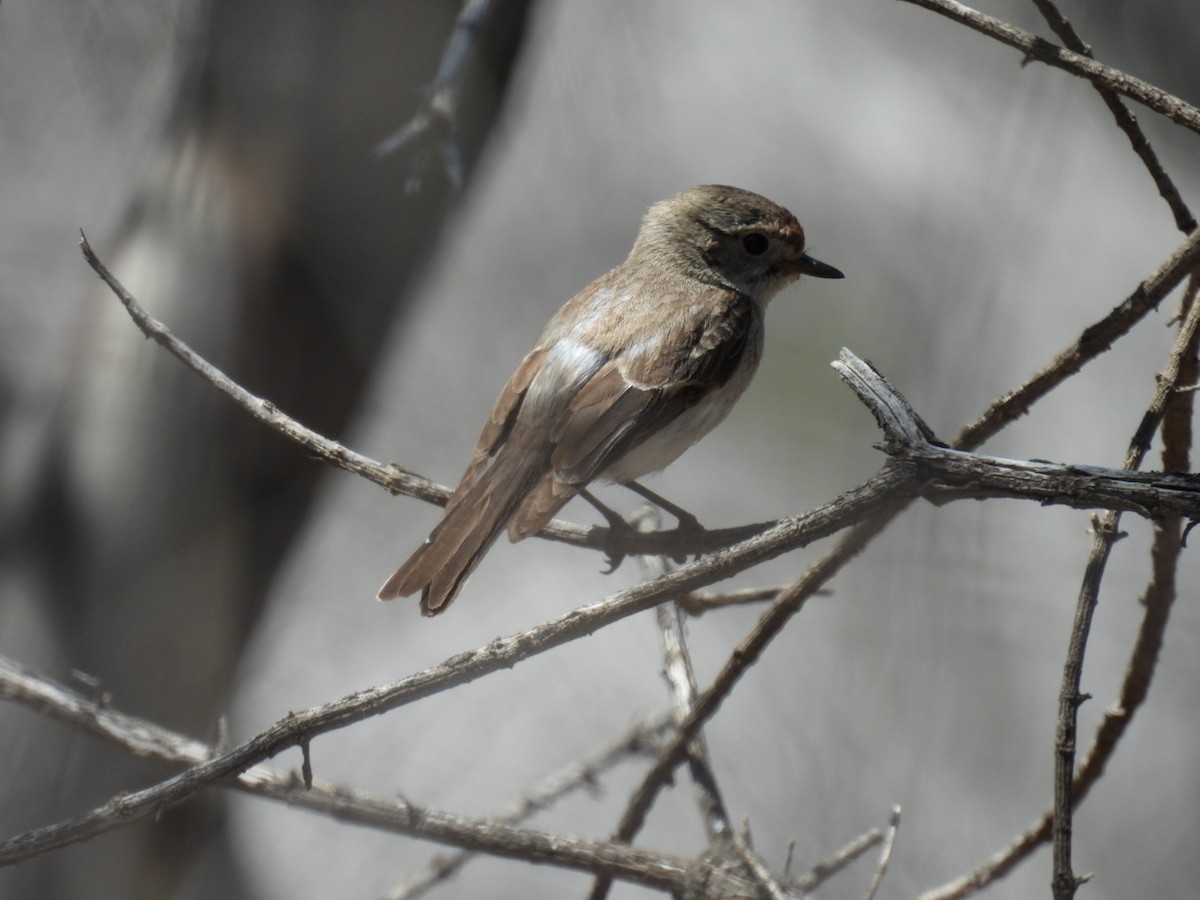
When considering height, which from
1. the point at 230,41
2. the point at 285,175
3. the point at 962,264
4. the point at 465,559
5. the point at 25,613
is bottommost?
the point at 465,559

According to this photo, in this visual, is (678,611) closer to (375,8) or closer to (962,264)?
(962,264)

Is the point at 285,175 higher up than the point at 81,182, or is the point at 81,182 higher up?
the point at 81,182

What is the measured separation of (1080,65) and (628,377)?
3.99 ft

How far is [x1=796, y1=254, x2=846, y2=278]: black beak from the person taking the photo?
3170 mm

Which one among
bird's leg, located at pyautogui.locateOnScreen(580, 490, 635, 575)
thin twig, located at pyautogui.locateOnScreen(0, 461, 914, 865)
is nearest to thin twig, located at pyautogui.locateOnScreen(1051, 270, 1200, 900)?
thin twig, located at pyautogui.locateOnScreen(0, 461, 914, 865)

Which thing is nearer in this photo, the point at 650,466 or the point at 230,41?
the point at 650,466

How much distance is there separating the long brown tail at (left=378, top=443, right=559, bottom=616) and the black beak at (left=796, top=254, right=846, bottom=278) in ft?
3.52

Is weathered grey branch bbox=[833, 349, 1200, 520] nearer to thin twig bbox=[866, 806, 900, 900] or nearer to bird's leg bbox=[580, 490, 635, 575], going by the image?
thin twig bbox=[866, 806, 900, 900]

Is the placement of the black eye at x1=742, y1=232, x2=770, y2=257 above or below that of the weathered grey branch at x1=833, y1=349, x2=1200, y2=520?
above

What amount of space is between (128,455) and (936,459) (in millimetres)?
2815

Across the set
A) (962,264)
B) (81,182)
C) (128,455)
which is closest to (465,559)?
(128,455)

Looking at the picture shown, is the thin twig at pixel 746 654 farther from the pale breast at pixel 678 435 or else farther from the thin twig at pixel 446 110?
the thin twig at pixel 446 110

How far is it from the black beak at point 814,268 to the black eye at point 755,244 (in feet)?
0.34

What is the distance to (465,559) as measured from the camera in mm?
2330
